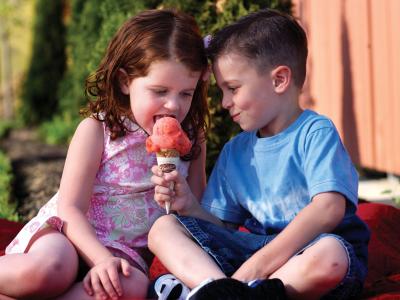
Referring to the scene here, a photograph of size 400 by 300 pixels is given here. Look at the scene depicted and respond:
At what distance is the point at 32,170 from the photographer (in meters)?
8.14

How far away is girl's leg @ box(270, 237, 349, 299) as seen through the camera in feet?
9.08

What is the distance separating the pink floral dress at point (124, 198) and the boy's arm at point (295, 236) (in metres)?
0.74

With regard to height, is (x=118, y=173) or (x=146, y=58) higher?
(x=146, y=58)

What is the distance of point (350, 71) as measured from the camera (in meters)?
7.05

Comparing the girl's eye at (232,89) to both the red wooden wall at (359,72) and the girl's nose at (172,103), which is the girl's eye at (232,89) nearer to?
the girl's nose at (172,103)

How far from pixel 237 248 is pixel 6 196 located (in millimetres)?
3299

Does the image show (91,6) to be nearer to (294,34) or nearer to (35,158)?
(35,158)

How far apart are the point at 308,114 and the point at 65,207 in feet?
3.81

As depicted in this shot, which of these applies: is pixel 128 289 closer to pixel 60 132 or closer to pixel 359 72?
pixel 359 72

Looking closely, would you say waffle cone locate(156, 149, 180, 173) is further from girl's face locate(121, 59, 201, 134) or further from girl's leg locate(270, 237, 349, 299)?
girl's leg locate(270, 237, 349, 299)

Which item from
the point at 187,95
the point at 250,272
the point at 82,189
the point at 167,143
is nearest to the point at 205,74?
the point at 187,95

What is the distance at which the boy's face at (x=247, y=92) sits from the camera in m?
3.20

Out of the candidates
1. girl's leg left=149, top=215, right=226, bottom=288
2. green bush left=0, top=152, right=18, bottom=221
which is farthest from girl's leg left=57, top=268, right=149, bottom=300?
green bush left=0, top=152, right=18, bottom=221

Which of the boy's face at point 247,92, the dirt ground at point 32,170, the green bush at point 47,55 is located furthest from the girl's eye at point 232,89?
the green bush at point 47,55
